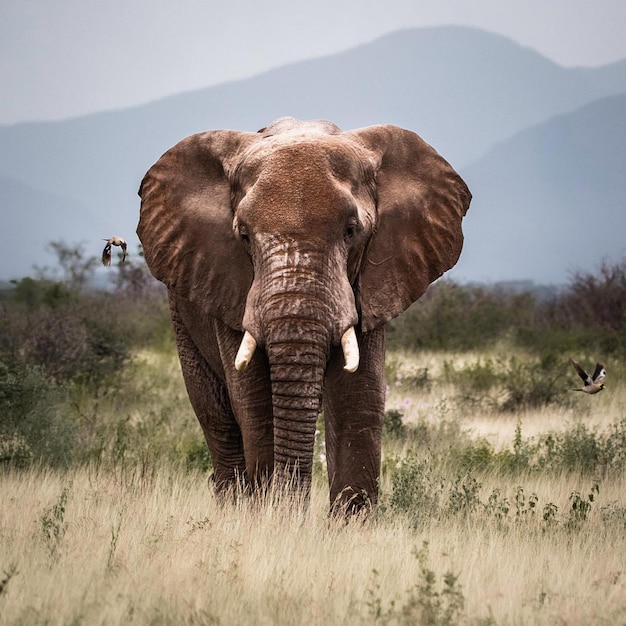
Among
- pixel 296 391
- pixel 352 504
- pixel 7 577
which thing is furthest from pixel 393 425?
pixel 7 577

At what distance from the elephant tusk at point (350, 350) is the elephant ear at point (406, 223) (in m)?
0.48

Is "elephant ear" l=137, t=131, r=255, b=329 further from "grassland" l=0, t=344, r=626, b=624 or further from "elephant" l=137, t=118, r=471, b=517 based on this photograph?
"grassland" l=0, t=344, r=626, b=624

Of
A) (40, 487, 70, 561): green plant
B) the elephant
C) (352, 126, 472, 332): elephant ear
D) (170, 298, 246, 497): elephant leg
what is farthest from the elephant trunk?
(170, 298, 246, 497): elephant leg

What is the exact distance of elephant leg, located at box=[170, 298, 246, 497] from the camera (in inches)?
304

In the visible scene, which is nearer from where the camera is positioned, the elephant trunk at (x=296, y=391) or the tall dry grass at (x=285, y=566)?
the tall dry grass at (x=285, y=566)

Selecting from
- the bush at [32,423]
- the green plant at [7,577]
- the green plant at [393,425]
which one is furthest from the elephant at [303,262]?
the green plant at [393,425]

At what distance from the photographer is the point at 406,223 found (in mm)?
6512

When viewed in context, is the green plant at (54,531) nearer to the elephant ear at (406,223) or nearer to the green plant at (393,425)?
the elephant ear at (406,223)

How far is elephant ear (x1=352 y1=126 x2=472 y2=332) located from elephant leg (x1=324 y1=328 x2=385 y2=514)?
0.82ft

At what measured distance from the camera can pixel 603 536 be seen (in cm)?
652

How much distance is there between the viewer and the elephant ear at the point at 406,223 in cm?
629

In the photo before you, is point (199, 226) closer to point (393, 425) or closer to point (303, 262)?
point (303, 262)

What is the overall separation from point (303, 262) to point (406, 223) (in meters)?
1.13

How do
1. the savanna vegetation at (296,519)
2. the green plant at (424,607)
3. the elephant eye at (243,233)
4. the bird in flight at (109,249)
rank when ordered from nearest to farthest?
the green plant at (424,607)
the savanna vegetation at (296,519)
the elephant eye at (243,233)
the bird in flight at (109,249)
